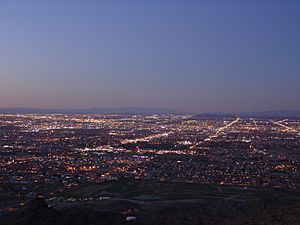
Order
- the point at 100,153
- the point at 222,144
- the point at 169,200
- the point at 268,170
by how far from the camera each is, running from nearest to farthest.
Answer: the point at 169,200 → the point at 268,170 → the point at 100,153 → the point at 222,144

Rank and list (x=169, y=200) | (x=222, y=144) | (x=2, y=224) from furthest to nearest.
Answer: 1. (x=222, y=144)
2. (x=169, y=200)
3. (x=2, y=224)

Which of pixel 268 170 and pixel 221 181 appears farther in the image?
pixel 268 170

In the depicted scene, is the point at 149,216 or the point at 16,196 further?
the point at 16,196

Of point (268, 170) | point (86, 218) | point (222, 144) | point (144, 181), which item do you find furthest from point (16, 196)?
point (222, 144)

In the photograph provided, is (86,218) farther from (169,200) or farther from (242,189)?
(242,189)

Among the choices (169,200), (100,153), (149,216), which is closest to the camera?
(149,216)

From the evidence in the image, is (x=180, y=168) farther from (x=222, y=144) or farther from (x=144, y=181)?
(x=222, y=144)

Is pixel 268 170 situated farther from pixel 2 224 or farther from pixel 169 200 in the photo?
pixel 2 224

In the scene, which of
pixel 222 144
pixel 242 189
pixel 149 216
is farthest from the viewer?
pixel 222 144

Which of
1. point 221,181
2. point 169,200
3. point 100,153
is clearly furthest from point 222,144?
point 169,200
